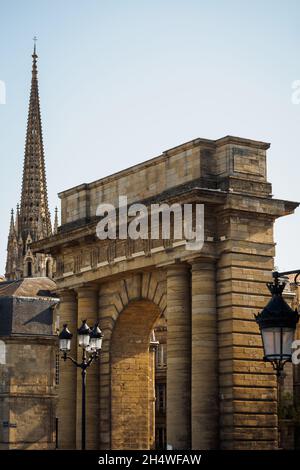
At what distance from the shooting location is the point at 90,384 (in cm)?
4053

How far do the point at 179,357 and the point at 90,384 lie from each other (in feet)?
19.9

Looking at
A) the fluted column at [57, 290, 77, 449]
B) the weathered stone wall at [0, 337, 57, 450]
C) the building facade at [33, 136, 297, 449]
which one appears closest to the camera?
the building facade at [33, 136, 297, 449]

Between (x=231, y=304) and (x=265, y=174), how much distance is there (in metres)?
4.77

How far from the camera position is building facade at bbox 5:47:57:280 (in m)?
131

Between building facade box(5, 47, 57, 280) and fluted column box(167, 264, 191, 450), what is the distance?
9470 centimetres

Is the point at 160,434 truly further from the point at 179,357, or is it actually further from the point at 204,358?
the point at 204,358

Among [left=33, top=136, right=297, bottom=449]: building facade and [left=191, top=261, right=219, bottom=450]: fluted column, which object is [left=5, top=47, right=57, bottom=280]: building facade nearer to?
[left=33, top=136, right=297, bottom=449]: building facade

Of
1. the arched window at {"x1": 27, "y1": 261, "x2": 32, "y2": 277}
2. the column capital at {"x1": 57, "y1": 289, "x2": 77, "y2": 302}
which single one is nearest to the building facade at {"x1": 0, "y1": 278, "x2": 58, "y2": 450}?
the column capital at {"x1": 57, "y1": 289, "x2": 77, "y2": 302}

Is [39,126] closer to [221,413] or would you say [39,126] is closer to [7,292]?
[7,292]

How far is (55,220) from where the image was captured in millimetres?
135375

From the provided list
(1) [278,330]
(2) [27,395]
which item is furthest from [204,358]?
(2) [27,395]

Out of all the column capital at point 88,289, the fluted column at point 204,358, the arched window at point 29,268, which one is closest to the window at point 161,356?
the column capital at point 88,289

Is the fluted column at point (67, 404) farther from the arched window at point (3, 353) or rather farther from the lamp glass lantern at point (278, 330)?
the arched window at point (3, 353)
